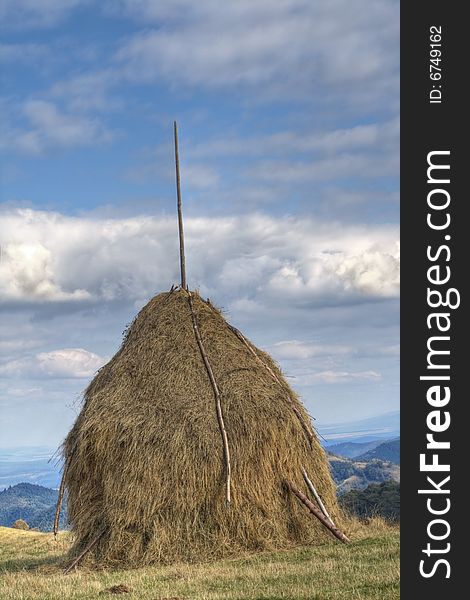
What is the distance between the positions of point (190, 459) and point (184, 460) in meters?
0.13

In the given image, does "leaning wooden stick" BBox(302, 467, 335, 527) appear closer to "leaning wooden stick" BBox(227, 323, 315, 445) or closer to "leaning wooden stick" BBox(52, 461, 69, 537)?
"leaning wooden stick" BBox(227, 323, 315, 445)

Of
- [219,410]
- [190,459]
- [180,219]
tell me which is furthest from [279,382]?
[180,219]

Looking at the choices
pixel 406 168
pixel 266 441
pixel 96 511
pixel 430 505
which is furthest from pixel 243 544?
pixel 406 168

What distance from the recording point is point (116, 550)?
58.2 ft

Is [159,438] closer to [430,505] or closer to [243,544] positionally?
[243,544]

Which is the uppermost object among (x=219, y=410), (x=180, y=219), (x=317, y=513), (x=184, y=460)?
(x=180, y=219)

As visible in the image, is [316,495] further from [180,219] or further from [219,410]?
[180,219]

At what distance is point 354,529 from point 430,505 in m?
9.23

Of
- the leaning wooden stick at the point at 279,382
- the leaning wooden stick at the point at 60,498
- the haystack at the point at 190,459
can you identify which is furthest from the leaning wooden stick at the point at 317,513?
the leaning wooden stick at the point at 60,498

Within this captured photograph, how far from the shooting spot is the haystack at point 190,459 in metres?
17.6

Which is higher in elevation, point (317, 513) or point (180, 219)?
point (180, 219)

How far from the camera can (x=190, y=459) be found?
17734 mm

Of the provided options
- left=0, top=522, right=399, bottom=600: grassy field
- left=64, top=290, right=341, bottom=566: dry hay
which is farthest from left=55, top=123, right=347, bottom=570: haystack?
left=0, top=522, right=399, bottom=600: grassy field

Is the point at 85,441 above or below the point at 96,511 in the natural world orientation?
above
